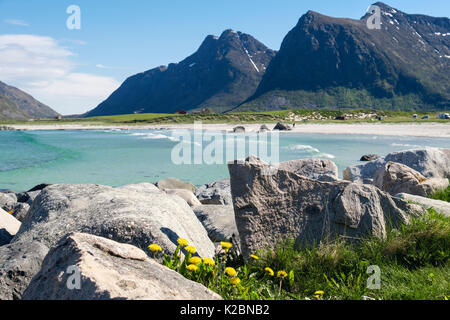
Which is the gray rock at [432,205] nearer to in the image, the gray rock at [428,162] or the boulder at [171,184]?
the gray rock at [428,162]

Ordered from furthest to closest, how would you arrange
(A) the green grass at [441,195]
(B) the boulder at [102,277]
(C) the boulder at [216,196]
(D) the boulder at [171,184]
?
1. (D) the boulder at [171,184]
2. (C) the boulder at [216,196]
3. (A) the green grass at [441,195]
4. (B) the boulder at [102,277]

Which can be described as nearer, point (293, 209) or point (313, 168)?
point (293, 209)

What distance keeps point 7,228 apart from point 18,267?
2112 mm

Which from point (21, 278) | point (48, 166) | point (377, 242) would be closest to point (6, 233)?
point (21, 278)

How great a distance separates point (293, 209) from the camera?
5.01m

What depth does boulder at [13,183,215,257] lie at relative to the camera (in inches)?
165

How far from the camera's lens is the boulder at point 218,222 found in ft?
20.3

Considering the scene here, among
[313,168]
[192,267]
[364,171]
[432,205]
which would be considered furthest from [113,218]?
[364,171]

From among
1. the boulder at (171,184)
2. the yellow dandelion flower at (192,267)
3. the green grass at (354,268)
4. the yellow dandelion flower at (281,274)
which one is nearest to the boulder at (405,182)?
the green grass at (354,268)

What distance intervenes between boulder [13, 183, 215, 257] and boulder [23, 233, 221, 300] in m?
0.94

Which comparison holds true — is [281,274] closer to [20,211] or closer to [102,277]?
[102,277]

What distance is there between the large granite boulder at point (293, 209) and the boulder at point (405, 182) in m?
3.95

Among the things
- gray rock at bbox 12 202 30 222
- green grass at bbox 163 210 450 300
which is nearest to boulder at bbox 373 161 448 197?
green grass at bbox 163 210 450 300
